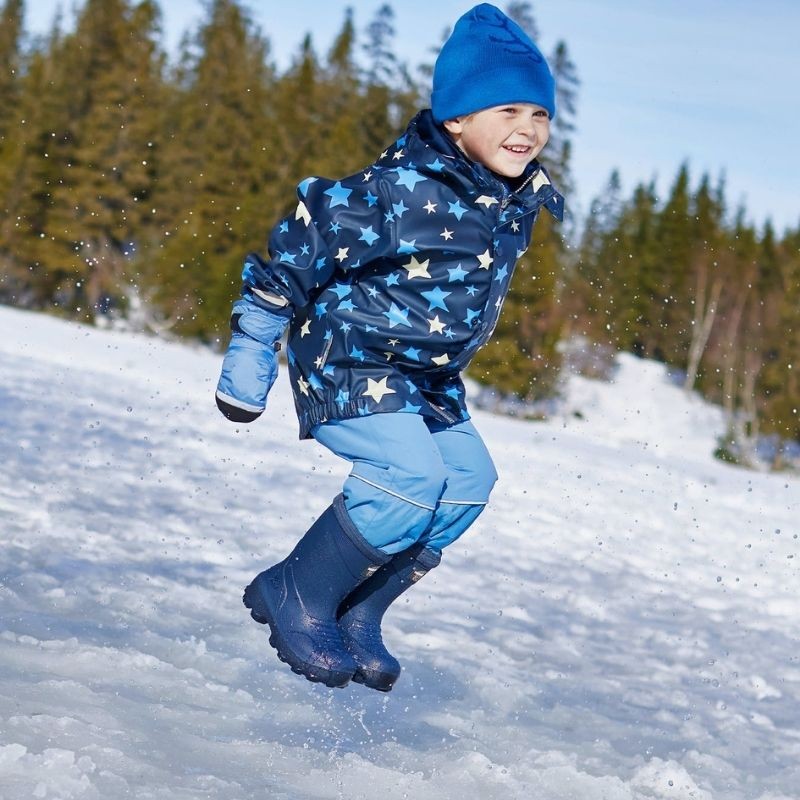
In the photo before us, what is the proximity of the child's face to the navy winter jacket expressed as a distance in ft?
0.18

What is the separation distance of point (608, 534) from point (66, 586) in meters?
4.97

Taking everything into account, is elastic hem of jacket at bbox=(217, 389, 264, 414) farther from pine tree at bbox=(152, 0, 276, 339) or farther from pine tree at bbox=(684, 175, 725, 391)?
pine tree at bbox=(684, 175, 725, 391)

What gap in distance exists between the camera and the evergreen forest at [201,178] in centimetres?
3594

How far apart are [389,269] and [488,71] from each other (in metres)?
0.58

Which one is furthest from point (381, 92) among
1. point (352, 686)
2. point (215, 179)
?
point (352, 686)

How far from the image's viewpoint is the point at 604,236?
179 feet

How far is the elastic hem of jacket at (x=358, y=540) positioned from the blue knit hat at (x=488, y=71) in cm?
107

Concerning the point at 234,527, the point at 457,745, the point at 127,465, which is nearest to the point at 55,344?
the point at 127,465

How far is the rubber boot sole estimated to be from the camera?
2.86 m

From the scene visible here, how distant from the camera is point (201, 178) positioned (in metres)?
Result: 40.0

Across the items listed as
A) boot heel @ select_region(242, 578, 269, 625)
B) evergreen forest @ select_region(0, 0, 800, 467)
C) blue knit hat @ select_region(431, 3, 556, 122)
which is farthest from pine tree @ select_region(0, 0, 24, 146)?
boot heel @ select_region(242, 578, 269, 625)

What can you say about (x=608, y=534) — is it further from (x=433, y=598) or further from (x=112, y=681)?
(x=112, y=681)

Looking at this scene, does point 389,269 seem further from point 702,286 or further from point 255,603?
point 702,286

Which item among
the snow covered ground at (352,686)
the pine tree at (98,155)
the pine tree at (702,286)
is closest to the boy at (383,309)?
the snow covered ground at (352,686)
